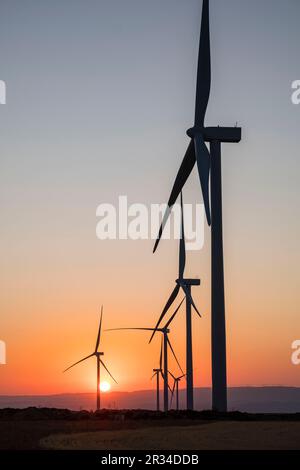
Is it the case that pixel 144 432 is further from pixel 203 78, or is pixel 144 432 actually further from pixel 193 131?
pixel 203 78

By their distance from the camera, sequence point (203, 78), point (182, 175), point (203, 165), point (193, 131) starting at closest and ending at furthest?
point (203, 165), point (193, 131), point (203, 78), point (182, 175)

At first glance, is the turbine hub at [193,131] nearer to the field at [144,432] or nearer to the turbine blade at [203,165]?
the turbine blade at [203,165]

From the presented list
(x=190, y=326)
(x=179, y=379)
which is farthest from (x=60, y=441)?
(x=179, y=379)

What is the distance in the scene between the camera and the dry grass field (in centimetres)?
3488

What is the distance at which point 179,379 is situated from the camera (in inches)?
5443

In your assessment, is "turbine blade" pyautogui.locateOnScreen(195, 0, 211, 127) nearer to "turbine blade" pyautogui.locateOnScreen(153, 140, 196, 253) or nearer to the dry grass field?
"turbine blade" pyautogui.locateOnScreen(153, 140, 196, 253)

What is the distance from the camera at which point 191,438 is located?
3725cm

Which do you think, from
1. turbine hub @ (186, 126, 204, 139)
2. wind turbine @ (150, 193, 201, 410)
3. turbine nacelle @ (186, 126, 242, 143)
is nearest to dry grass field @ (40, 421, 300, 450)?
turbine nacelle @ (186, 126, 242, 143)

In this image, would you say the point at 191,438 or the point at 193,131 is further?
the point at 193,131

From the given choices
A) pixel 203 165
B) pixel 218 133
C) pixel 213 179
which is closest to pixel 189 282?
pixel 218 133

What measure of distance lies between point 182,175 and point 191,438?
120 feet

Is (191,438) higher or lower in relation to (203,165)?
lower

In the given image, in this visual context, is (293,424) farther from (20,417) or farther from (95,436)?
(20,417)

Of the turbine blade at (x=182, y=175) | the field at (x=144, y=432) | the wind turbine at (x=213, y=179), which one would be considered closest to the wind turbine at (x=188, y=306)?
the turbine blade at (x=182, y=175)
